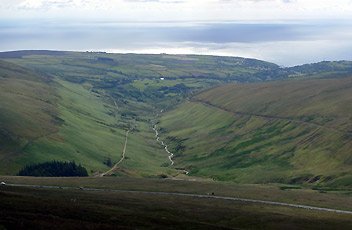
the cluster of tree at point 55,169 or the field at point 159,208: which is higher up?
the field at point 159,208

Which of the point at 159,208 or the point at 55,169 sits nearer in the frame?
the point at 159,208

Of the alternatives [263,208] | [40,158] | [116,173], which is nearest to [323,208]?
[263,208]

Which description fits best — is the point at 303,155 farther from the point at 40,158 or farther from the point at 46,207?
the point at 46,207

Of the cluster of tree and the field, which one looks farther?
the cluster of tree

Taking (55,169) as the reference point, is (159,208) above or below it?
above
